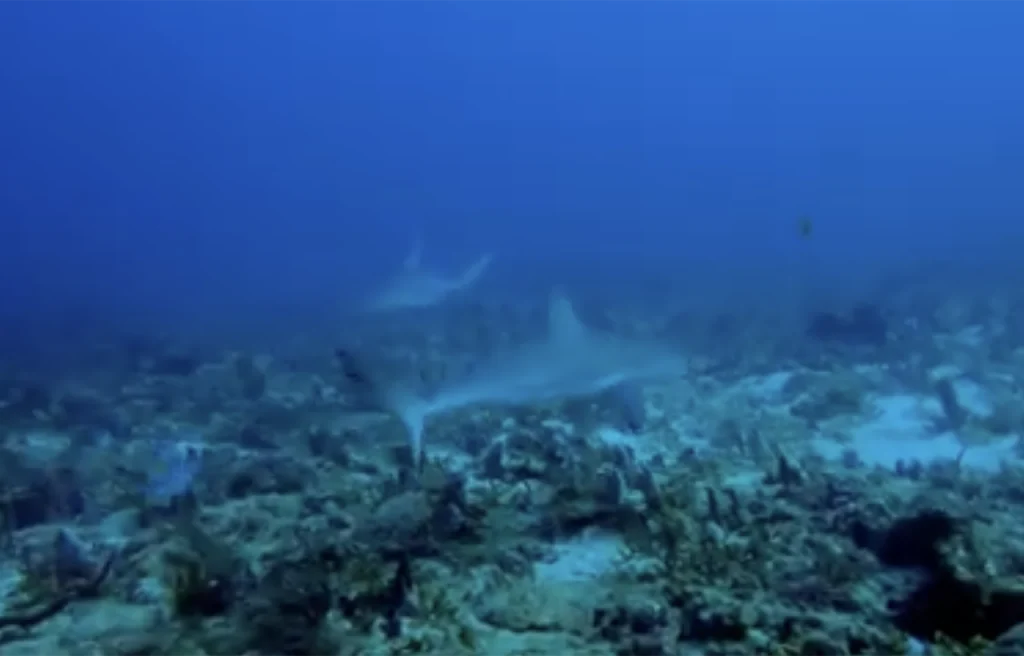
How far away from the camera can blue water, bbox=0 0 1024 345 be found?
39.4 meters

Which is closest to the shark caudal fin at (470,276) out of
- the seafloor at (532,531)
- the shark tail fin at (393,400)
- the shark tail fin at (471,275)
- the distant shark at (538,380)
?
the shark tail fin at (471,275)

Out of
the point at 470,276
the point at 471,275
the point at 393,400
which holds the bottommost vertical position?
the point at 393,400

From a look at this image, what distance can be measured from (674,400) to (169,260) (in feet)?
195

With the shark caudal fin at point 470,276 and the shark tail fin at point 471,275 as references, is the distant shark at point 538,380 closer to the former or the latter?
the shark caudal fin at point 470,276

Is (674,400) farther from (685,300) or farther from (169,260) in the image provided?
(169,260)

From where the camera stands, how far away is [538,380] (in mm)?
10656

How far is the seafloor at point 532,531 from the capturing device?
5098mm

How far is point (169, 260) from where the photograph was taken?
6719 cm

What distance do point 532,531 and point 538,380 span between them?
3969 millimetres

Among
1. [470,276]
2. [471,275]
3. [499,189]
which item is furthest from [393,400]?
[499,189]

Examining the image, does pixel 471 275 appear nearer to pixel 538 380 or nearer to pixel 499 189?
pixel 538 380

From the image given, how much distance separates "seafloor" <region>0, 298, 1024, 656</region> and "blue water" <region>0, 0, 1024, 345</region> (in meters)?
16.2

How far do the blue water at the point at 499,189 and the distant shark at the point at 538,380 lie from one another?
622 inches

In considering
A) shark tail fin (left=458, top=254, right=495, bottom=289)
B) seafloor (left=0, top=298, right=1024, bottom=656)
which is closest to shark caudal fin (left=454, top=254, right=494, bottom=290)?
shark tail fin (left=458, top=254, right=495, bottom=289)
